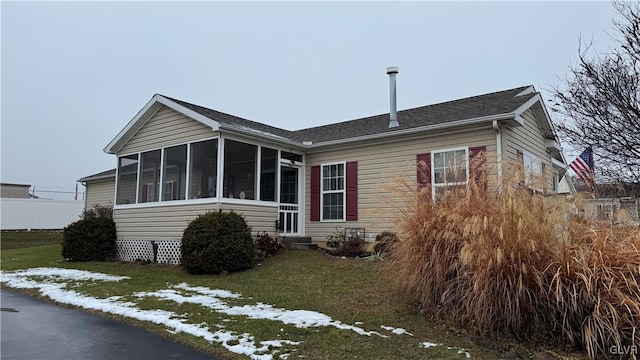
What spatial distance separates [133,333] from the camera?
5.21m

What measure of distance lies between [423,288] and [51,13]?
51.5 feet

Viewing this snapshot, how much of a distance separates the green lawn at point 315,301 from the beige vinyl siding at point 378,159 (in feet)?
5.27

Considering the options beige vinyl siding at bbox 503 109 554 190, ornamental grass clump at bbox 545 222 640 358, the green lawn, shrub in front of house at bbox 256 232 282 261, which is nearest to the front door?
shrub in front of house at bbox 256 232 282 261

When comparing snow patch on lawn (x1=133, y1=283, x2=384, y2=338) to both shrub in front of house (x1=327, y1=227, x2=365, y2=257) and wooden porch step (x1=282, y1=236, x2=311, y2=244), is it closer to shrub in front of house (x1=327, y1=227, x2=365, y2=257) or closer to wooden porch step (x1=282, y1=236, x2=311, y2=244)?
shrub in front of house (x1=327, y1=227, x2=365, y2=257)

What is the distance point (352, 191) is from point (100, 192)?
47.3ft

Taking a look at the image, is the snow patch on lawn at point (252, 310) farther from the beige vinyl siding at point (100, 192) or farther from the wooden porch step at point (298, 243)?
the beige vinyl siding at point (100, 192)

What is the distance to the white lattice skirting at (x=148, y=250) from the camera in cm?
1179

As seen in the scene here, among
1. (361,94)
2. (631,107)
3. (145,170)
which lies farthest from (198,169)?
(361,94)

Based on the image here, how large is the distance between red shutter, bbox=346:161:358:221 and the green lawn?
5.53 ft

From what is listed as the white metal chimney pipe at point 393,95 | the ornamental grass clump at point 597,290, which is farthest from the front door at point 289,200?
the ornamental grass clump at point 597,290

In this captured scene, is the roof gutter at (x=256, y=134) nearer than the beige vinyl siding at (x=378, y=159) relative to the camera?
No

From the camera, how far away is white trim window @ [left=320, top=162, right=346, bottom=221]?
12711mm

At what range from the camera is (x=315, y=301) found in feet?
21.5

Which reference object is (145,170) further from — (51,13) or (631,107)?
(631,107)
